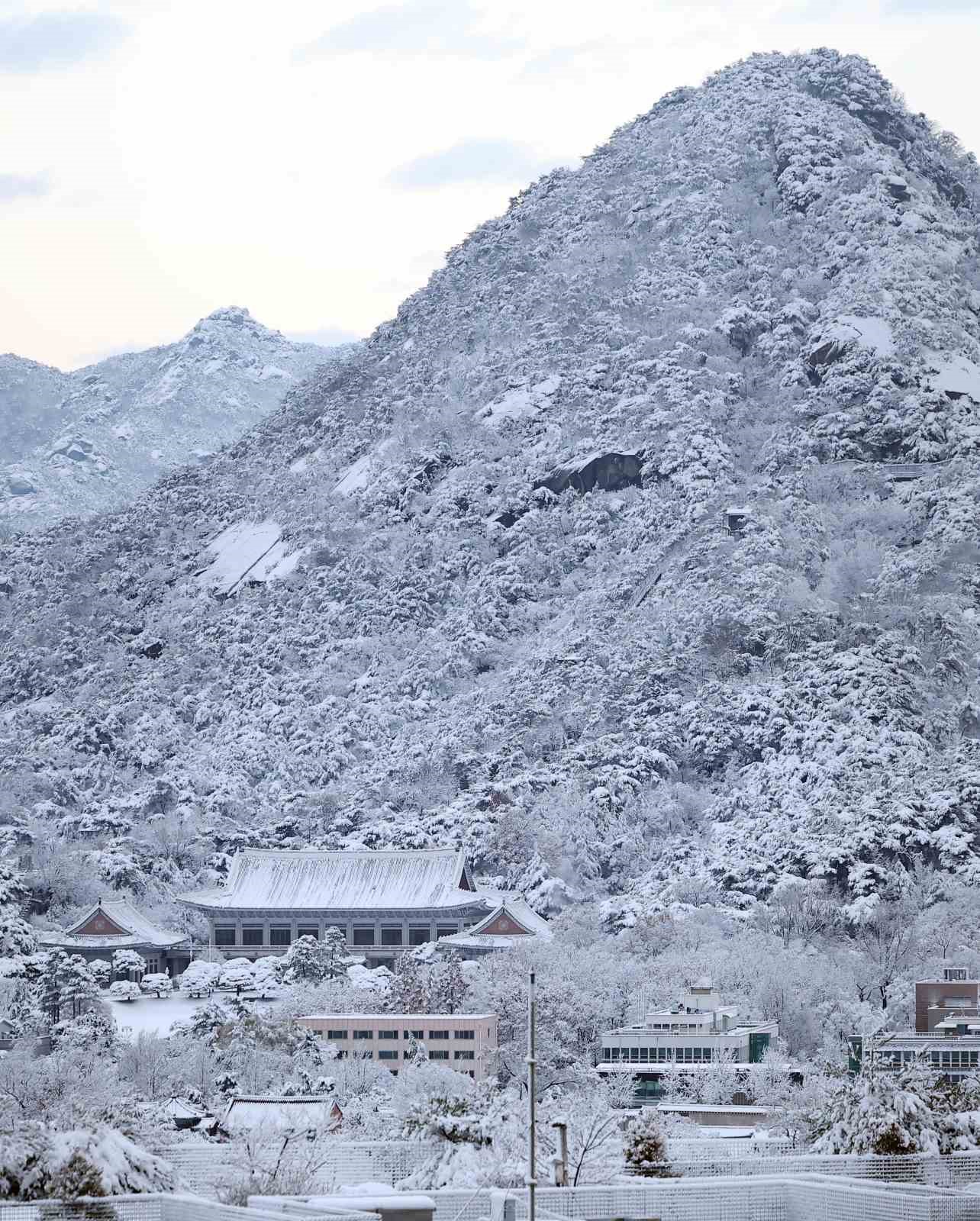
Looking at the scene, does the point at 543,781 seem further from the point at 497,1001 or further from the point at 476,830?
the point at 497,1001

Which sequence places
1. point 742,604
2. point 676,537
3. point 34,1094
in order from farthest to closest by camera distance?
point 676,537 < point 742,604 < point 34,1094

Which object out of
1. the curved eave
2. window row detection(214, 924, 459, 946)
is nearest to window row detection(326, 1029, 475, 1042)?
the curved eave

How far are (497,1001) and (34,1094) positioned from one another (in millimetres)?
22076

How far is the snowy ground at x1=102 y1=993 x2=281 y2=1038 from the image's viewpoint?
10388 centimetres

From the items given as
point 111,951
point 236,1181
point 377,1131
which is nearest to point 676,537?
point 111,951

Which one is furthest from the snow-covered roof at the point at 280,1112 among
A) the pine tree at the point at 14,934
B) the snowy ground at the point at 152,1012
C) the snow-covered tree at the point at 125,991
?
the pine tree at the point at 14,934

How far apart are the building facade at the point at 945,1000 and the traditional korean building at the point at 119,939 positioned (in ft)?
135

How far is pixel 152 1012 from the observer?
10906 centimetres

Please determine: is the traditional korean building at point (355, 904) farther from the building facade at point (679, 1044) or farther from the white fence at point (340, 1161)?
the white fence at point (340, 1161)

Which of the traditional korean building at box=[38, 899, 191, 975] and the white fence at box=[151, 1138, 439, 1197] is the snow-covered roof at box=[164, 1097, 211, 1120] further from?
the traditional korean building at box=[38, 899, 191, 975]

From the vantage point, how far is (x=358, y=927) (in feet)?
443

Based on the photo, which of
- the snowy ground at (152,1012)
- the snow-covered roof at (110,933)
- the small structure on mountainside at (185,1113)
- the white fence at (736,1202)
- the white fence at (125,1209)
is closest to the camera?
the white fence at (125,1209)

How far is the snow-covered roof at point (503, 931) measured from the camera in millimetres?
123250

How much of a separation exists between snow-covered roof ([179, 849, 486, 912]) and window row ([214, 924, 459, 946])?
1.26 meters
